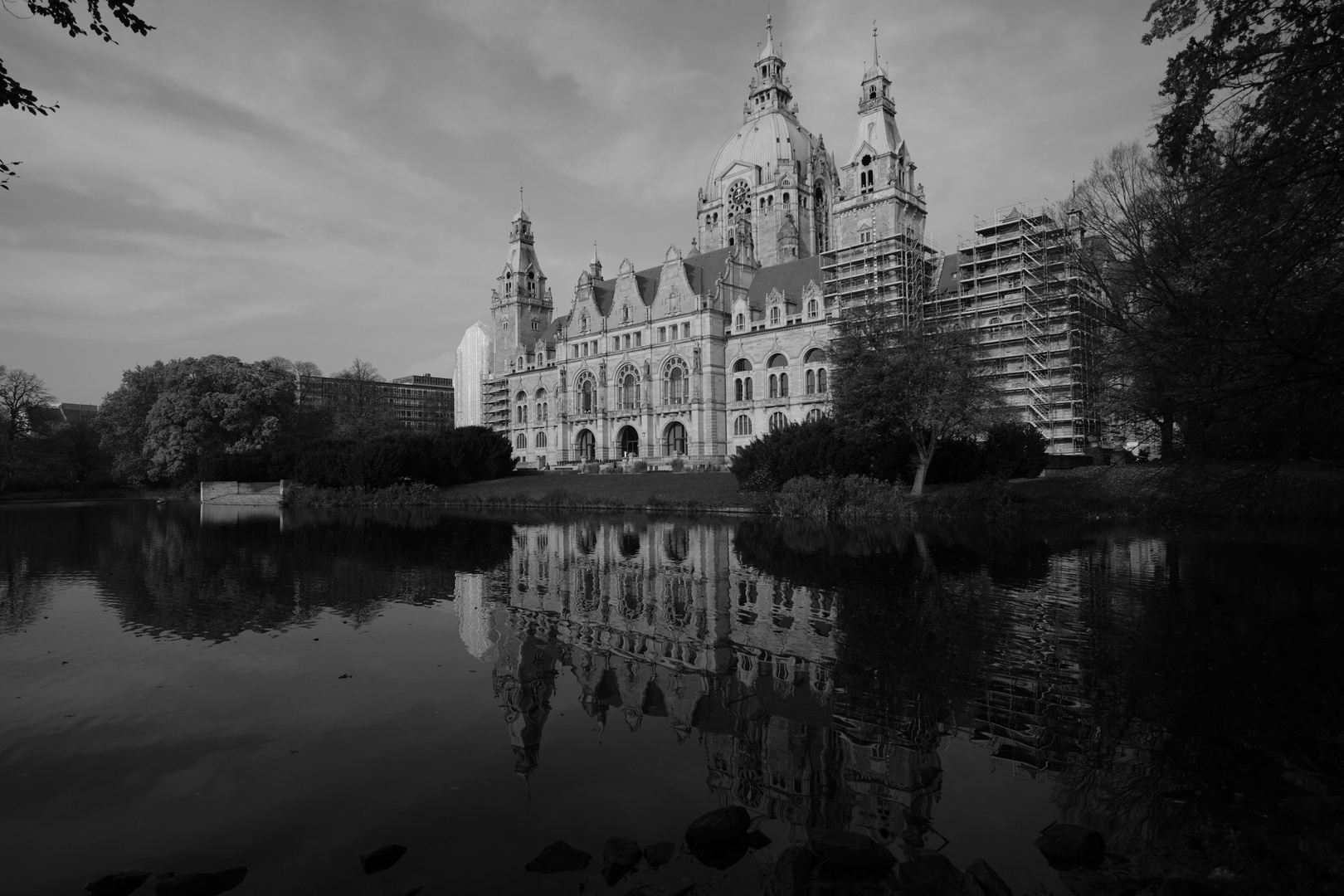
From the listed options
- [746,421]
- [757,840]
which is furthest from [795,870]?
[746,421]

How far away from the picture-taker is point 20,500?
56.7 meters

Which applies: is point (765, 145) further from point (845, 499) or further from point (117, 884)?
point (117, 884)

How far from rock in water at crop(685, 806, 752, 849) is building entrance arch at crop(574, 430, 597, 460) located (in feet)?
220

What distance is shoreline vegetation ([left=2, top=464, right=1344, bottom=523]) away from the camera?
1008 inches

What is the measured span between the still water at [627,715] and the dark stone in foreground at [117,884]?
0.14 meters

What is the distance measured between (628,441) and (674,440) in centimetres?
585

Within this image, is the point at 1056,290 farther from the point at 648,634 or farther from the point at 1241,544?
the point at 648,634

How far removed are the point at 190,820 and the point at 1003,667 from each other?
791cm

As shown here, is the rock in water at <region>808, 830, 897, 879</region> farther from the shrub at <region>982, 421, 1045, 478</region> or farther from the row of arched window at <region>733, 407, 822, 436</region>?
the row of arched window at <region>733, 407, 822, 436</region>

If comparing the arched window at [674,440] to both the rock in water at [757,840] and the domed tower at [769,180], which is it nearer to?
the domed tower at [769,180]

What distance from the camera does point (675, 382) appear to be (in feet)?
214

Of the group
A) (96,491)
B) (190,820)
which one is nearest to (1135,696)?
(190,820)

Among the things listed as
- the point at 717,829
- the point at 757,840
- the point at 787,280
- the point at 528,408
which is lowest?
the point at 757,840

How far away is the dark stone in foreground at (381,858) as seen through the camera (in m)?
4.73
